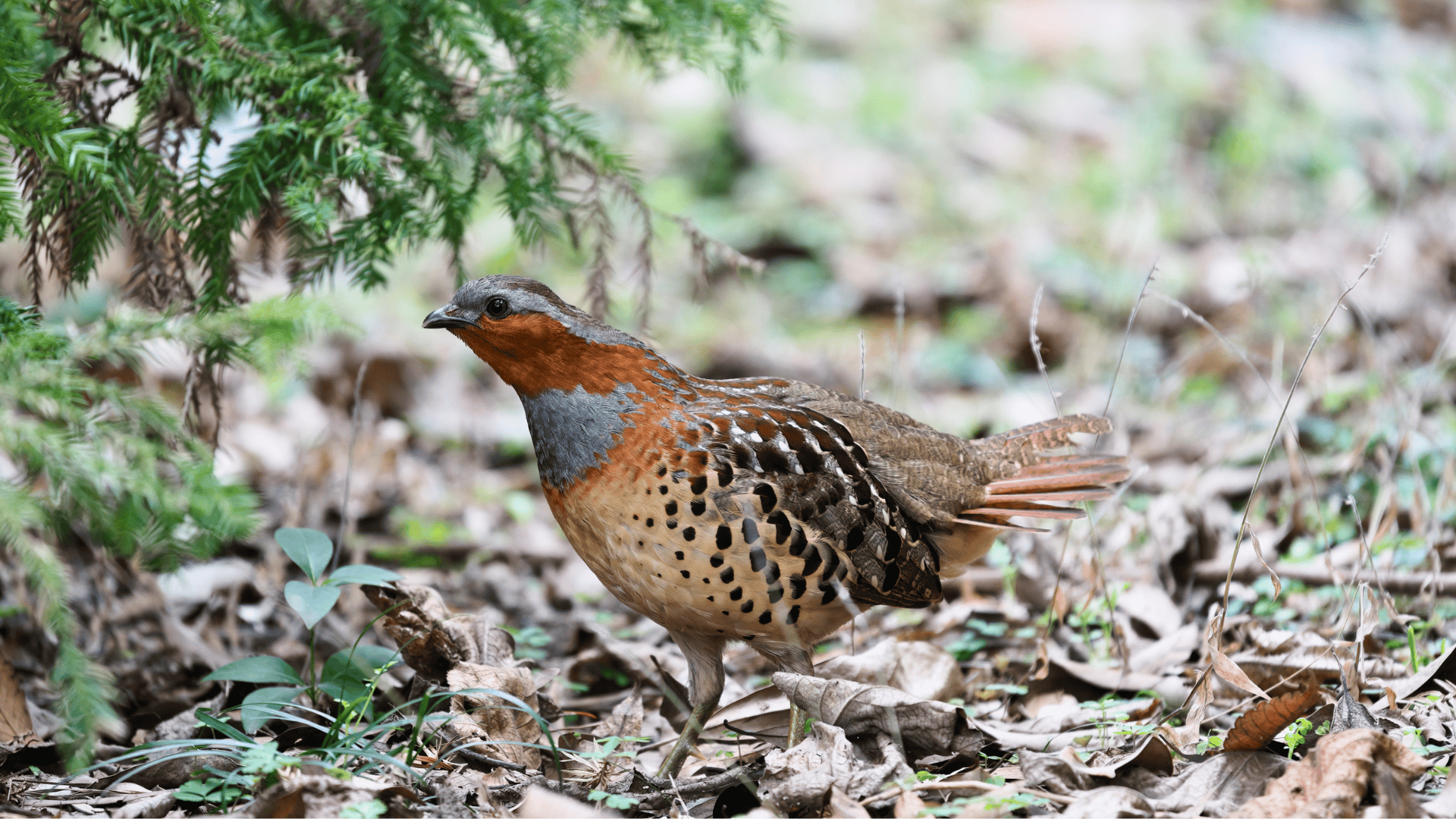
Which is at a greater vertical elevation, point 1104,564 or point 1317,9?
point 1317,9

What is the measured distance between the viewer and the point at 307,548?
3.33m

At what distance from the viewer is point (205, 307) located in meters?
3.45

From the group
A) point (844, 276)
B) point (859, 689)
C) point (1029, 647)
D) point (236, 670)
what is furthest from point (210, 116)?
point (844, 276)

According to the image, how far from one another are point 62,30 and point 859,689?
2828mm

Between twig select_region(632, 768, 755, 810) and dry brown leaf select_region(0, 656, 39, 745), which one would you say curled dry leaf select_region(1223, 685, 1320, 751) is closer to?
twig select_region(632, 768, 755, 810)

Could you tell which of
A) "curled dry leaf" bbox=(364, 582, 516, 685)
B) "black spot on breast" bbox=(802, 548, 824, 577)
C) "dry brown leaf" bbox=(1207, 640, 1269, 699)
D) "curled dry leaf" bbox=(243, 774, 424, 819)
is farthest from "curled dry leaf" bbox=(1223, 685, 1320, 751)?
"curled dry leaf" bbox=(364, 582, 516, 685)

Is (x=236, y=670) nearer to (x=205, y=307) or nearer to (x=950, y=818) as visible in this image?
(x=205, y=307)

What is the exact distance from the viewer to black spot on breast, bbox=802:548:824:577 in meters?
3.40

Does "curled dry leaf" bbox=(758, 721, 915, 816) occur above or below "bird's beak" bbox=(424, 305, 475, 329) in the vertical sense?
below

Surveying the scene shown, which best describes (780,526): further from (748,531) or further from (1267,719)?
(1267,719)

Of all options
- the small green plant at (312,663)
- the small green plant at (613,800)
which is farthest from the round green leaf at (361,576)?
the small green plant at (613,800)

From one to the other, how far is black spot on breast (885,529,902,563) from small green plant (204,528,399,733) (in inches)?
56.4

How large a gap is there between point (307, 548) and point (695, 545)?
3.57ft

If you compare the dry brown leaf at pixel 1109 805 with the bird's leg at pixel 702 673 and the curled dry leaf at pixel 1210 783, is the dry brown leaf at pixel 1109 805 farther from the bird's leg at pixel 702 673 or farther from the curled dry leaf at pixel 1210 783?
the bird's leg at pixel 702 673
